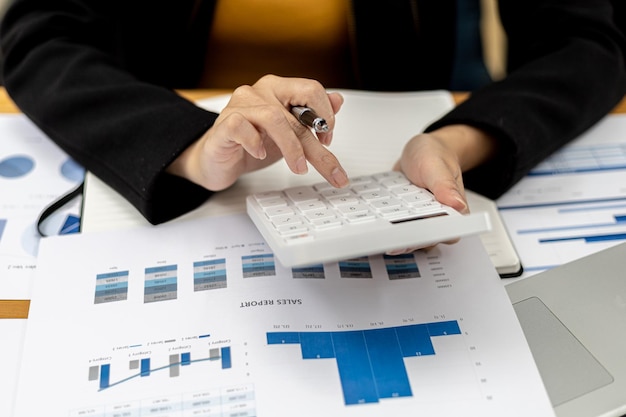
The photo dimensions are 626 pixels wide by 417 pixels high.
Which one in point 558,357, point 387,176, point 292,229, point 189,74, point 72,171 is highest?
point 189,74

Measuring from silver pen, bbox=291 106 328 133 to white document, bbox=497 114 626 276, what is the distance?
237mm

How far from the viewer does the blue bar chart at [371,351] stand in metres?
0.50

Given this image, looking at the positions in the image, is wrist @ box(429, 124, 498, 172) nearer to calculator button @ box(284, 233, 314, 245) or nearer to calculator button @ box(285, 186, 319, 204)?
calculator button @ box(285, 186, 319, 204)

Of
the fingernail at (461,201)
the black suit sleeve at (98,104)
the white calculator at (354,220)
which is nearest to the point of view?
the white calculator at (354,220)

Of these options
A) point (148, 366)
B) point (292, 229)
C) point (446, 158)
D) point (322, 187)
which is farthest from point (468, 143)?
point (148, 366)

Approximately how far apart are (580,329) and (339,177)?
24 cm

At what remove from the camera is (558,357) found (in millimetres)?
537

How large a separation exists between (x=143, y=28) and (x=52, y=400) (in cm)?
60

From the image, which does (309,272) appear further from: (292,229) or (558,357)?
(558,357)

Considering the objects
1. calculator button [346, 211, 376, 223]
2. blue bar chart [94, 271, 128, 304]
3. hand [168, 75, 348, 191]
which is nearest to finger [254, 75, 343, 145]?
hand [168, 75, 348, 191]

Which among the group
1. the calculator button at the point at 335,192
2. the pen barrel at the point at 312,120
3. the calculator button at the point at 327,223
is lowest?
the calculator button at the point at 327,223

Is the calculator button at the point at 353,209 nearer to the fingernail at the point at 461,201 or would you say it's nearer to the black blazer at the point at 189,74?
the fingernail at the point at 461,201

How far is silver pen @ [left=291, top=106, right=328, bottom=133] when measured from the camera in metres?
0.57

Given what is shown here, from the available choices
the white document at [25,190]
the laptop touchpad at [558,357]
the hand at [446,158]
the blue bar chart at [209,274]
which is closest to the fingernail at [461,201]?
the hand at [446,158]
